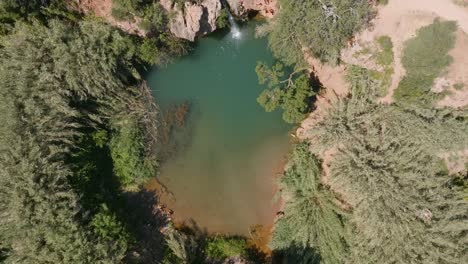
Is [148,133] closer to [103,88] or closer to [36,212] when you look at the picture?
[103,88]

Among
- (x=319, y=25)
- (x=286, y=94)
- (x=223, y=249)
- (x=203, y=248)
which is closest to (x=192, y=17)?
(x=286, y=94)

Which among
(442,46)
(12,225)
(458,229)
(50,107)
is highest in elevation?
(442,46)

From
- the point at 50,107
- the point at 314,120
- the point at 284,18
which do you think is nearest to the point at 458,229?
the point at 314,120

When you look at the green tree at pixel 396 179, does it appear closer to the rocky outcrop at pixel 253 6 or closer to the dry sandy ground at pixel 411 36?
the dry sandy ground at pixel 411 36

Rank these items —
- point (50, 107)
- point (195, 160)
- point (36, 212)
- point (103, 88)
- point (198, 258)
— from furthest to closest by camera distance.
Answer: point (195, 160) → point (198, 258) → point (103, 88) → point (50, 107) → point (36, 212)

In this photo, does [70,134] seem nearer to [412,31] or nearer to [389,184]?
[389,184]

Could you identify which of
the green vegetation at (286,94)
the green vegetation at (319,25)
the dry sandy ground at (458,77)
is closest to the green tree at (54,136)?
the green vegetation at (286,94)

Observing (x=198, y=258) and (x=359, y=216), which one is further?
(x=198, y=258)
